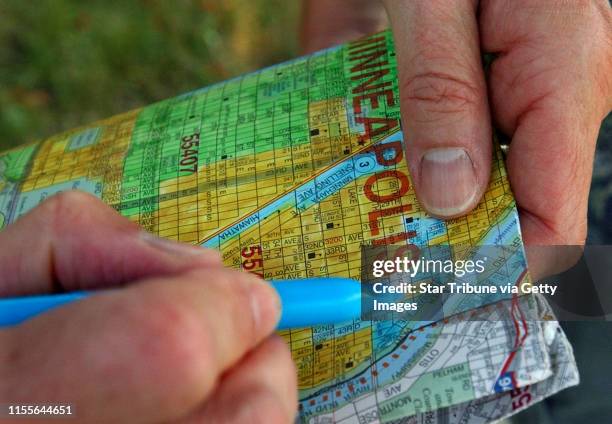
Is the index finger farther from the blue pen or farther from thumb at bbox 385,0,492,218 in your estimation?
thumb at bbox 385,0,492,218

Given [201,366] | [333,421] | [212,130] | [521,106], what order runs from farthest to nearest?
1. [212,130]
2. [521,106]
3. [333,421]
4. [201,366]

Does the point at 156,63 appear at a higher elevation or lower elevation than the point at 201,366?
higher

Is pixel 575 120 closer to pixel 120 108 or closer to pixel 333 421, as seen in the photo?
pixel 333 421

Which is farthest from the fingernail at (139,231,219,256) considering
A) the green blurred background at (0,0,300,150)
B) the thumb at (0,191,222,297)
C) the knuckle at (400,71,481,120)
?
the green blurred background at (0,0,300,150)

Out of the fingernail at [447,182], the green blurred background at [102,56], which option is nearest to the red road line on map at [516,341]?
the fingernail at [447,182]

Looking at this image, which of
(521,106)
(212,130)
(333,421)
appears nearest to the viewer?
(333,421)

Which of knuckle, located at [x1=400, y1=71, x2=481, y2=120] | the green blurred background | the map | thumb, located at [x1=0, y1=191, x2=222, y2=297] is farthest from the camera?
the green blurred background

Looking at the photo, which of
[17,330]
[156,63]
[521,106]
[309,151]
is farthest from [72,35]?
[17,330]

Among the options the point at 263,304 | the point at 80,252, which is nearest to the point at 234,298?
the point at 263,304

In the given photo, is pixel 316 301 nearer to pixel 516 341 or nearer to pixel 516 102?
pixel 516 341
